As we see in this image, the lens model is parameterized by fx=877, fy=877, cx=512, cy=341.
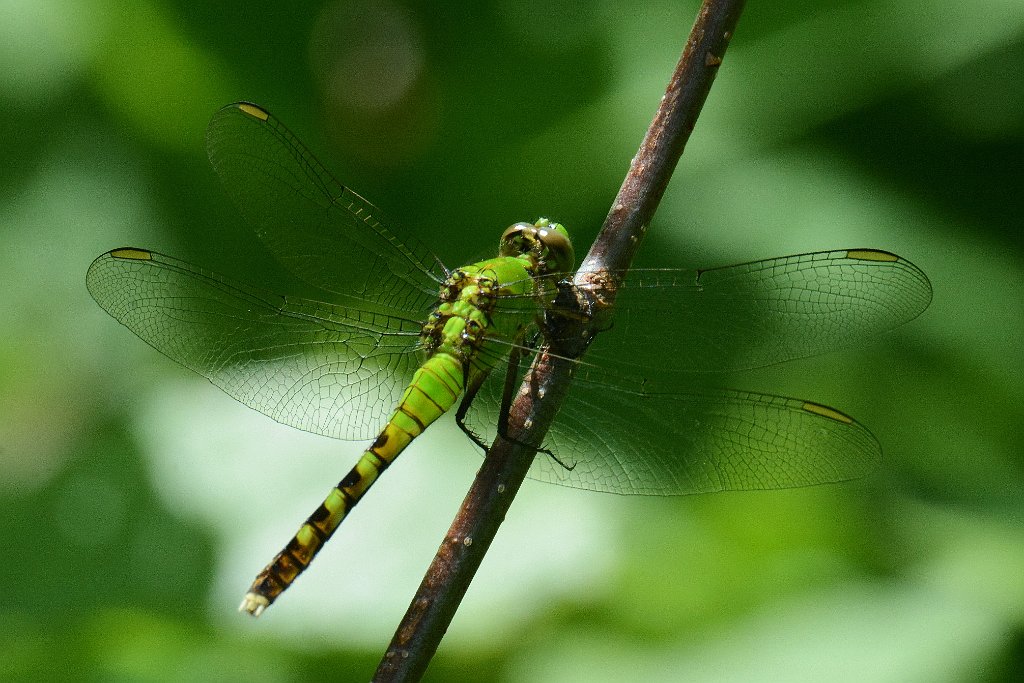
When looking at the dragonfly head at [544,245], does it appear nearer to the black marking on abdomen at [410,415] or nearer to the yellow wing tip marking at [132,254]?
the black marking on abdomen at [410,415]

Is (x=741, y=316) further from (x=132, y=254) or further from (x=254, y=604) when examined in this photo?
(x=132, y=254)

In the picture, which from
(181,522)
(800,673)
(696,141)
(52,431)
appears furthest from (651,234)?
(52,431)

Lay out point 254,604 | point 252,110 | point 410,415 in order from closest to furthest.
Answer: point 254,604 < point 410,415 < point 252,110

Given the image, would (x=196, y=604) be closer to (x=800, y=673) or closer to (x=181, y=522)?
(x=181, y=522)

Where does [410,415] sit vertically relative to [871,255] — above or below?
below

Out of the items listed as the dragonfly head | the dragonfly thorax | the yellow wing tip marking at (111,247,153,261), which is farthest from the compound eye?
the yellow wing tip marking at (111,247,153,261)

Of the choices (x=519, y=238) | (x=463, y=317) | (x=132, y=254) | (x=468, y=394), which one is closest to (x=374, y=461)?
(x=468, y=394)
